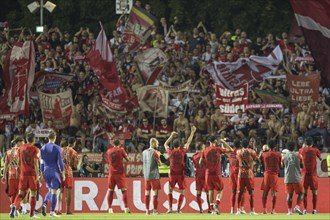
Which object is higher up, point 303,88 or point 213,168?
point 303,88

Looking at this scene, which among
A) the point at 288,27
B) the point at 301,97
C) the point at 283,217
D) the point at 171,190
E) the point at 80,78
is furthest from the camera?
the point at 288,27

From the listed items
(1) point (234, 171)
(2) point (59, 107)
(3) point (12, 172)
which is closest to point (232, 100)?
(1) point (234, 171)

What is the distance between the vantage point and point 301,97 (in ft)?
Result: 163

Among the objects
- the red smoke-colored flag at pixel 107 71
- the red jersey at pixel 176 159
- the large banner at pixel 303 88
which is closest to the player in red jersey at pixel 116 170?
the red jersey at pixel 176 159

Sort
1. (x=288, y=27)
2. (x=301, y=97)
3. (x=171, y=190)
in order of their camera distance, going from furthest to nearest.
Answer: (x=288, y=27)
(x=301, y=97)
(x=171, y=190)

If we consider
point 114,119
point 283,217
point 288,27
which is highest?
Answer: point 288,27

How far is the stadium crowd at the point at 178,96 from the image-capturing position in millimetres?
48812

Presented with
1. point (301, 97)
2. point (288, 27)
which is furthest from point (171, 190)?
point (288, 27)

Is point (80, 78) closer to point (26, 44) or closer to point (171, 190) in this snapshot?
point (26, 44)

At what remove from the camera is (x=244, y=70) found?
5131 centimetres

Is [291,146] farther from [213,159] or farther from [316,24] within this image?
[316,24]

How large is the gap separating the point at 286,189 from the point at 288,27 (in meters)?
14.0

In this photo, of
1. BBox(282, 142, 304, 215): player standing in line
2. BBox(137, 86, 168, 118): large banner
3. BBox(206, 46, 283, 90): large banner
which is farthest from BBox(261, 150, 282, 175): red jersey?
BBox(137, 86, 168, 118): large banner

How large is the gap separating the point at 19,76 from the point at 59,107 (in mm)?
1932
